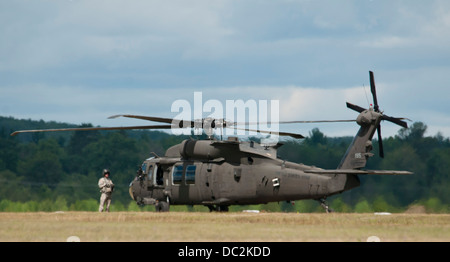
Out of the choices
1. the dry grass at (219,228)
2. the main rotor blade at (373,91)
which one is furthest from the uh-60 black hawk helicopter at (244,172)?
the dry grass at (219,228)

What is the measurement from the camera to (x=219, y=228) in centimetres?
2369

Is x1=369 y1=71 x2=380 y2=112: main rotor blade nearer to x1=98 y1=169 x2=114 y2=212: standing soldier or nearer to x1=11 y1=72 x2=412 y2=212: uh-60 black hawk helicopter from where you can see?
x1=11 y1=72 x2=412 y2=212: uh-60 black hawk helicopter

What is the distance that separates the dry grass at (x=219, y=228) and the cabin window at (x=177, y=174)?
6983 millimetres

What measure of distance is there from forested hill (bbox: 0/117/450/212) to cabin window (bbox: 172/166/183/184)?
10.2 meters

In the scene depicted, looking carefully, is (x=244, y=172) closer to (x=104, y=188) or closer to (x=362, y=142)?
(x=362, y=142)

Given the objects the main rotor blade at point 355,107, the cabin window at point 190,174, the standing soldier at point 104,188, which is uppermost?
the main rotor blade at point 355,107

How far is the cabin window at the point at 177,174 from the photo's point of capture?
117ft

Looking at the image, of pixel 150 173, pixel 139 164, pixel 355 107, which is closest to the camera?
pixel 355 107

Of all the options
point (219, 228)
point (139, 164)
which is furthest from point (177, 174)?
point (139, 164)

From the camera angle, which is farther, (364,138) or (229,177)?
(229,177)

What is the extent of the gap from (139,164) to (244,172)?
53.5 m

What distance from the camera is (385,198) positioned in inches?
1828

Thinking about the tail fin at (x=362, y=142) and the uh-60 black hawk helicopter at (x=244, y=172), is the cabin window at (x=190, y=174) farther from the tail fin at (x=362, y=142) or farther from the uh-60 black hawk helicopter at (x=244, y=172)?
the tail fin at (x=362, y=142)

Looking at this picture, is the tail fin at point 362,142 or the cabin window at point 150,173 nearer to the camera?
the tail fin at point 362,142
